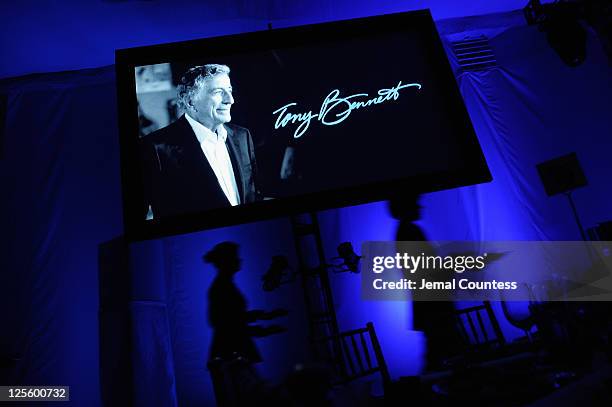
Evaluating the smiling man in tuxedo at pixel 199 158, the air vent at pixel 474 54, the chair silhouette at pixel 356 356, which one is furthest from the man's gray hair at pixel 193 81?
the air vent at pixel 474 54

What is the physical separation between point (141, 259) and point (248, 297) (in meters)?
0.86

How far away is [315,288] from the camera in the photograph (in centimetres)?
287

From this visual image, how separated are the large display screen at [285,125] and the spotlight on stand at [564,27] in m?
1.58

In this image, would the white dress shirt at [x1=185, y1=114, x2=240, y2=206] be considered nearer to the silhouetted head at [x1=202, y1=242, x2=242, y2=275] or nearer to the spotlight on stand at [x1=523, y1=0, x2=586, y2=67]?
the silhouetted head at [x1=202, y1=242, x2=242, y2=275]

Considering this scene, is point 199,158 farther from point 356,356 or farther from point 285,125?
point 356,356

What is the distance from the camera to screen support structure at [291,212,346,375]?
258 cm

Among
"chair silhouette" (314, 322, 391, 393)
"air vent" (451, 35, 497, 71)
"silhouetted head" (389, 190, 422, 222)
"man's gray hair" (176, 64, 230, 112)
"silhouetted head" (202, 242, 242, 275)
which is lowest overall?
"chair silhouette" (314, 322, 391, 393)

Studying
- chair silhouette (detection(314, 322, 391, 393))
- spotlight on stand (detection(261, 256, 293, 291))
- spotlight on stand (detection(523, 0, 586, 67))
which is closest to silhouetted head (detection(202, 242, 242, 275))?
spotlight on stand (detection(261, 256, 293, 291))

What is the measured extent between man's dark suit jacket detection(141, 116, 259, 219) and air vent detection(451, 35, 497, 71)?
95.9 inches

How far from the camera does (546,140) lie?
133 inches

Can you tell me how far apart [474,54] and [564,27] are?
2.82ft

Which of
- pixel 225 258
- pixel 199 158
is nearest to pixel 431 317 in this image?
pixel 225 258

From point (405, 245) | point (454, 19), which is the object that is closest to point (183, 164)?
point (405, 245)

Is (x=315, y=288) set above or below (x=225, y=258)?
below
